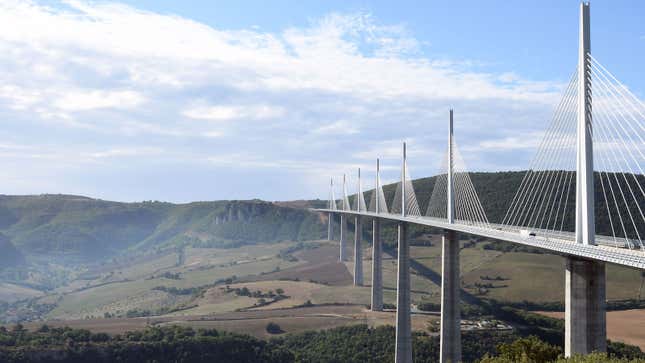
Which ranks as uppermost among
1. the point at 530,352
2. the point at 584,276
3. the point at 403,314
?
the point at 584,276

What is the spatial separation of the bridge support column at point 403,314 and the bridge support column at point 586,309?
39144 mm

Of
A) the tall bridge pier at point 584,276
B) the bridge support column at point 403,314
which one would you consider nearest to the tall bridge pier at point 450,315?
the bridge support column at point 403,314

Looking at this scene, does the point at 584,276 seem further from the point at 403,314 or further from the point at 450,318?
the point at 403,314

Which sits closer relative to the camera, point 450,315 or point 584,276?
point 584,276

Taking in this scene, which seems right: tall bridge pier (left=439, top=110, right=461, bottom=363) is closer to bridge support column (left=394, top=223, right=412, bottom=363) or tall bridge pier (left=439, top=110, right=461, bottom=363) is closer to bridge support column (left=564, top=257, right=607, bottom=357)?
bridge support column (left=394, top=223, right=412, bottom=363)

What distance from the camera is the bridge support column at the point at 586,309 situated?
32406 mm

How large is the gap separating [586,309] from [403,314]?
41376 millimetres

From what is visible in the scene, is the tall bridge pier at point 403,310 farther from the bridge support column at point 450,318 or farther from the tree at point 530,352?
the tree at point 530,352

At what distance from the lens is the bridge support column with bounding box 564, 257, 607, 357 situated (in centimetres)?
3241

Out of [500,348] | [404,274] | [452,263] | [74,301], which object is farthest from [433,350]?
[74,301]

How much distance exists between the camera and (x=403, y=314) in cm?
7262

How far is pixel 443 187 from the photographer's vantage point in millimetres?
69500

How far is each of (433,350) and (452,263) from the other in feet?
66.3

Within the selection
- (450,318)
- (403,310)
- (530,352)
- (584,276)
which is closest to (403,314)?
(403,310)
